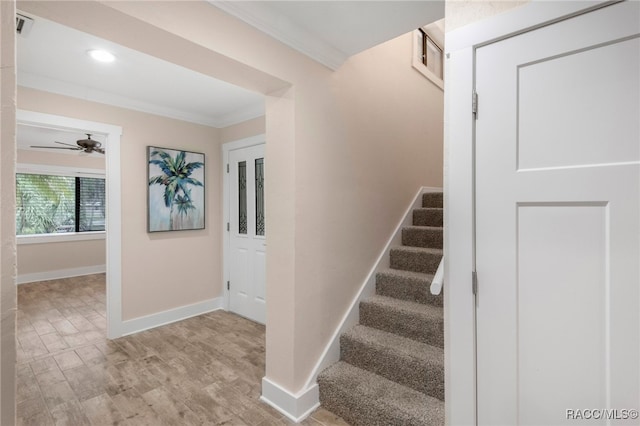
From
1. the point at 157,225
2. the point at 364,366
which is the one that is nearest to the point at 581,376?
the point at 364,366

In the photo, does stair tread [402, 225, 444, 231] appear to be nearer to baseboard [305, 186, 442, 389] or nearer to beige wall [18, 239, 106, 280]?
baseboard [305, 186, 442, 389]

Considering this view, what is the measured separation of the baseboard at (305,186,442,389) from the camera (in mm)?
2141

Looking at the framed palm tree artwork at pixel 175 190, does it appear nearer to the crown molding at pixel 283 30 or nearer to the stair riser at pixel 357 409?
the crown molding at pixel 283 30

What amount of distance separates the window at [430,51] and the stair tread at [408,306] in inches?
Result: 93.1

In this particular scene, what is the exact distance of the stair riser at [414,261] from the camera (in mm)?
2488

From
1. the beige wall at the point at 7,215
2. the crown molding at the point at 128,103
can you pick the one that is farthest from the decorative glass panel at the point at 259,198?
the beige wall at the point at 7,215

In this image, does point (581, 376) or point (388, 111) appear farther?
point (388, 111)

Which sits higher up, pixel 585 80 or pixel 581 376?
pixel 585 80

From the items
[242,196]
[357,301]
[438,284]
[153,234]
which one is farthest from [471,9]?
[153,234]

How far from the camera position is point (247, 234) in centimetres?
366

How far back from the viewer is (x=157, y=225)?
3.37 metres

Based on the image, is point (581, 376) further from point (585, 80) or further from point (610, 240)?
point (585, 80)

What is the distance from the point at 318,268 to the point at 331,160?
766 millimetres

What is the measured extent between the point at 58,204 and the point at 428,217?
6.96m
